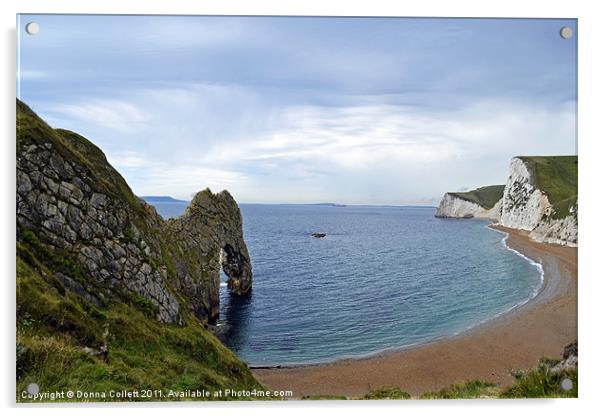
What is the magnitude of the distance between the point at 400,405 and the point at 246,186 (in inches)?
247

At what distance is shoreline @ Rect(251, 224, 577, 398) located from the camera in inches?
317

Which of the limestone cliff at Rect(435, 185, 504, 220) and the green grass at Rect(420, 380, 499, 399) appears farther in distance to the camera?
the limestone cliff at Rect(435, 185, 504, 220)

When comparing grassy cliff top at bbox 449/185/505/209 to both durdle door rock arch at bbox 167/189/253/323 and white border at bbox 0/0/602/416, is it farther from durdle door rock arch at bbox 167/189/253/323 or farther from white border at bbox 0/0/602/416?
durdle door rock arch at bbox 167/189/253/323

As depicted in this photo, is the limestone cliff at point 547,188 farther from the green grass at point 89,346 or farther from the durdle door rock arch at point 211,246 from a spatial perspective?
the durdle door rock arch at point 211,246

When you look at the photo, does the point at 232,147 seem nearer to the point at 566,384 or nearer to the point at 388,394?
the point at 388,394

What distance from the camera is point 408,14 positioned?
771 centimetres

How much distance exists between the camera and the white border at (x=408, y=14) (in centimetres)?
712

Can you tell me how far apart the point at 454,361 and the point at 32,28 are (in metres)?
12.9

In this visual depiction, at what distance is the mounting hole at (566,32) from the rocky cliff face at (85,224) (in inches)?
434

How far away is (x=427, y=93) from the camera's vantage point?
832cm

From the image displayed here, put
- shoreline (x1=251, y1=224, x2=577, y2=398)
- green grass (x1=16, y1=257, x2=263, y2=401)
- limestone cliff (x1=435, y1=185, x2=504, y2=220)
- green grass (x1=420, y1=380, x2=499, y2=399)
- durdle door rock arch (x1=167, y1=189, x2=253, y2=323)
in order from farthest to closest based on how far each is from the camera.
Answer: durdle door rock arch (x1=167, y1=189, x2=253, y2=323) < limestone cliff (x1=435, y1=185, x2=504, y2=220) < shoreline (x1=251, y1=224, x2=577, y2=398) < green grass (x1=420, y1=380, x2=499, y2=399) < green grass (x1=16, y1=257, x2=263, y2=401)

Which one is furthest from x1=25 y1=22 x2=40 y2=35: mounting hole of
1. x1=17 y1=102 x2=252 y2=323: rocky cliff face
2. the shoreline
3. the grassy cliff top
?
the grassy cliff top

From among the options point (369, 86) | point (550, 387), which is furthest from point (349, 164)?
point (550, 387)

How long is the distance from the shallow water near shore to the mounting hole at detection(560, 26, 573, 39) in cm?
544
